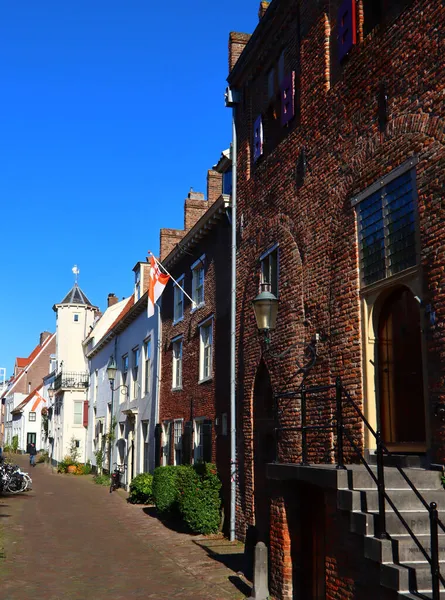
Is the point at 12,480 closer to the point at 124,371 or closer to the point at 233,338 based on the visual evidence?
the point at 124,371

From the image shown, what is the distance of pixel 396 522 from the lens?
7.05 meters

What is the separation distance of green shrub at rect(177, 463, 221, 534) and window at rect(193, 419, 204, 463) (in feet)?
7.56

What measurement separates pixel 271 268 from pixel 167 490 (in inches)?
335

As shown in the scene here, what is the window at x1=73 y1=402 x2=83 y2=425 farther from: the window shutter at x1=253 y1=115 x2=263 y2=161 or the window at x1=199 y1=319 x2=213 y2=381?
the window shutter at x1=253 y1=115 x2=263 y2=161

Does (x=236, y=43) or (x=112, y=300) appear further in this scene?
(x=112, y=300)

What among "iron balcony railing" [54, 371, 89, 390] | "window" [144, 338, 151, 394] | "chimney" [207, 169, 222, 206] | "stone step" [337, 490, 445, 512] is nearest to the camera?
"stone step" [337, 490, 445, 512]

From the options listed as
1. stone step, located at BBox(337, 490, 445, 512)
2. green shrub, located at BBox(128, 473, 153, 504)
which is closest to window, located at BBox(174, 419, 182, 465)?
green shrub, located at BBox(128, 473, 153, 504)

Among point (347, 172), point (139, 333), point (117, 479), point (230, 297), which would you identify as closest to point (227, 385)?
point (230, 297)

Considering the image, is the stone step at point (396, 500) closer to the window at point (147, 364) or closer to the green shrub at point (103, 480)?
the window at point (147, 364)

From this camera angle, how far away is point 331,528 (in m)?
8.76

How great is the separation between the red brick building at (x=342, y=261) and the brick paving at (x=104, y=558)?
4.65 feet

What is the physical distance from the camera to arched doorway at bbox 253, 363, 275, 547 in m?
14.2

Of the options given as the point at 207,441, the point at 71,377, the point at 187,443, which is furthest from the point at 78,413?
the point at 207,441

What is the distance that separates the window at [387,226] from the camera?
30.0 feet
